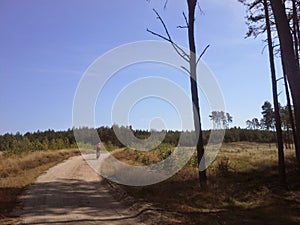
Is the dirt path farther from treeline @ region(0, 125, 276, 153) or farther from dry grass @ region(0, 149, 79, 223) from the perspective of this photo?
treeline @ region(0, 125, 276, 153)

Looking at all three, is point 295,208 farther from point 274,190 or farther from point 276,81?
point 276,81

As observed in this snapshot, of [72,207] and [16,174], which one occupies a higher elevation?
[16,174]

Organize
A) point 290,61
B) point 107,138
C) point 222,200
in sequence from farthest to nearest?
point 107,138
point 222,200
point 290,61

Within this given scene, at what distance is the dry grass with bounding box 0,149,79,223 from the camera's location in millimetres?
13077

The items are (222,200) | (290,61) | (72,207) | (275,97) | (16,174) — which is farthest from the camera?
(16,174)

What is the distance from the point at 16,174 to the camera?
25469mm

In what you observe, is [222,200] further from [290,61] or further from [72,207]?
[290,61]

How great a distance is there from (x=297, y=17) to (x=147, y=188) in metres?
13.0

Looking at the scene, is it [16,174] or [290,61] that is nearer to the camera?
Answer: [290,61]

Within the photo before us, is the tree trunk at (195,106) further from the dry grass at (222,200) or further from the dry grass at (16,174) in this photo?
the dry grass at (16,174)

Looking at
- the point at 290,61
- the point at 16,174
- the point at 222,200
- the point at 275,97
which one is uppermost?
the point at 275,97

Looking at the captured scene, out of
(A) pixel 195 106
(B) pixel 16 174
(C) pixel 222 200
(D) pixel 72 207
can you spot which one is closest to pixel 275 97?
(A) pixel 195 106

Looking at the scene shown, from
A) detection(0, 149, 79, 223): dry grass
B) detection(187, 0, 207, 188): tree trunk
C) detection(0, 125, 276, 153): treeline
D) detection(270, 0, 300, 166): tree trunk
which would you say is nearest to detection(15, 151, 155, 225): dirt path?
detection(0, 149, 79, 223): dry grass

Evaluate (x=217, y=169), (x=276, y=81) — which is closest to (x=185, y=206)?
(x=276, y=81)
